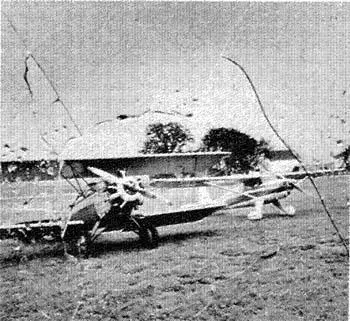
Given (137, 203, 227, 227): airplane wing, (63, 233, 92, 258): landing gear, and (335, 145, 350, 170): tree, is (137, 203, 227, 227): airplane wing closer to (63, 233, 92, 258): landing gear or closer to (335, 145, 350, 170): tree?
(63, 233, 92, 258): landing gear

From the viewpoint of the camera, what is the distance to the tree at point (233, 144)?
3.08m

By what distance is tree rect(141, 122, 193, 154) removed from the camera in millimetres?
3047

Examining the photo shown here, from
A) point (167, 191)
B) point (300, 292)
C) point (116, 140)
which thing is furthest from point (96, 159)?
point (300, 292)

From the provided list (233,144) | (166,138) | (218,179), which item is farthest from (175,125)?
(218,179)

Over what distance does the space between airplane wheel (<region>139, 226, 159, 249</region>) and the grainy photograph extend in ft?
0.24

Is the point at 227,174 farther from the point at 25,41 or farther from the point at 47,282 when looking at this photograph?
the point at 25,41

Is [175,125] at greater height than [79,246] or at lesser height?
greater

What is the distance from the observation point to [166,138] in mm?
3270

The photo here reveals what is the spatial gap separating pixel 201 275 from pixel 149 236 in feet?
2.84

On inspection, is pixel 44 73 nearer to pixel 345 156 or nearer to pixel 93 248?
pixel 93 248

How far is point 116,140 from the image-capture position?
3174 mm

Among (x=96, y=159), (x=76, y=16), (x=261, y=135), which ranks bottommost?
(x=96, y=159)

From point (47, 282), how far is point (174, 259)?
101cm

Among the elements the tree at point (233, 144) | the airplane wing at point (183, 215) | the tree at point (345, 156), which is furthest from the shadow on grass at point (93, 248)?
the tree at point (345, 156)
